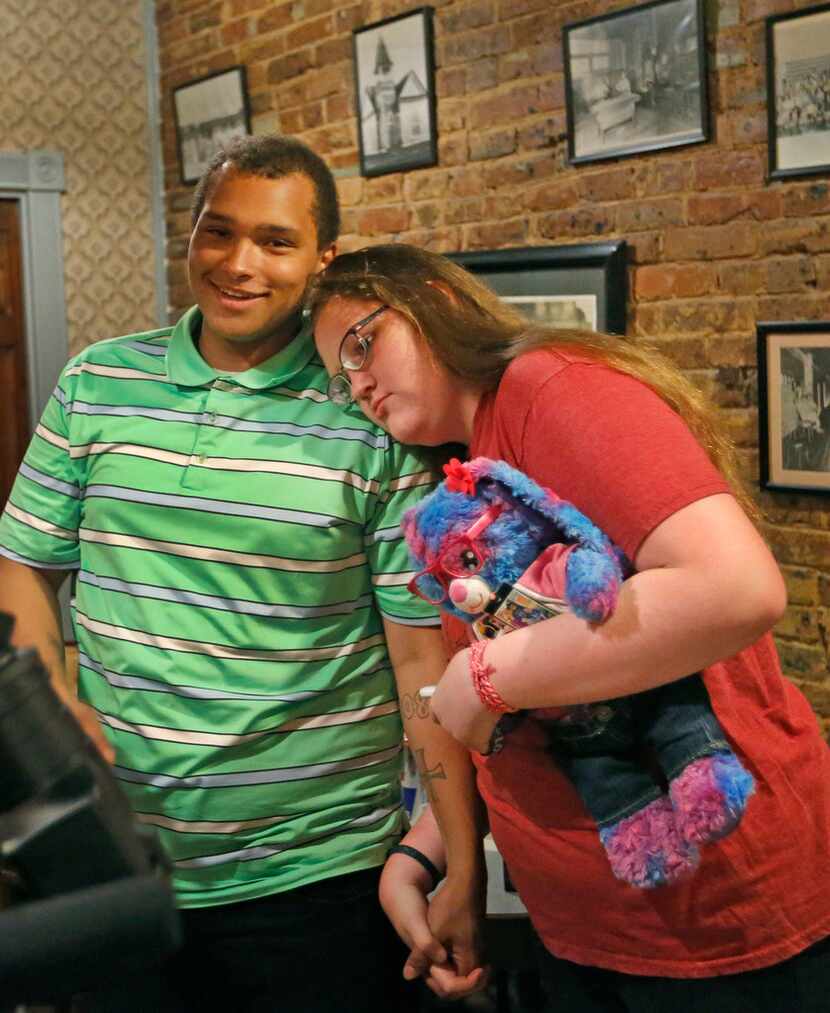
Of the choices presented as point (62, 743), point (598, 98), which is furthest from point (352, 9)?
point (62, 743)

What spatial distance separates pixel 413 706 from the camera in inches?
55.2

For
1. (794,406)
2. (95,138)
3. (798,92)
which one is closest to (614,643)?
(794,406)

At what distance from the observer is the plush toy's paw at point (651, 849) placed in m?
1.08

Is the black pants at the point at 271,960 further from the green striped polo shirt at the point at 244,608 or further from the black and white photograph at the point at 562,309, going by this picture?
the black and white photograph at the point at 562,309

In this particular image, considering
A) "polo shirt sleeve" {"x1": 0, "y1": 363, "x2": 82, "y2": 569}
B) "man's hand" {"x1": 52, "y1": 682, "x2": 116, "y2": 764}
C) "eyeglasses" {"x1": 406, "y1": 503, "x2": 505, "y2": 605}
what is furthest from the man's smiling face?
"man's hand" {"x1": 52, "y1": 682, "x2": 116, "y2": 764}

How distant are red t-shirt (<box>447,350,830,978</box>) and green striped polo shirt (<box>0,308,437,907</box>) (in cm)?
19

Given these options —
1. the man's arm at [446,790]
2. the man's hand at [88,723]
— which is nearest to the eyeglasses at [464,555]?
the man's arm at [446,790]

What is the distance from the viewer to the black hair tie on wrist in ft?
4.58

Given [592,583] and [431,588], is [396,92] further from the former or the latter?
[592,583]

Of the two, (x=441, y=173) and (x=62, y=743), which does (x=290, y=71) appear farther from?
(x=62, y=743)

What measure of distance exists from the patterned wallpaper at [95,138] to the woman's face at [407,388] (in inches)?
151

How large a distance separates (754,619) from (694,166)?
211 centimetres

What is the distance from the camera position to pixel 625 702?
1.12 metres

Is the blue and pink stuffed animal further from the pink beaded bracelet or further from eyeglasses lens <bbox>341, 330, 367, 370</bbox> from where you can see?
eyeglasses lens <bbox>341, 330, 367, 370</bbox>
